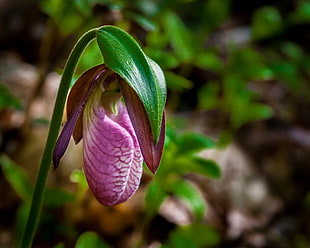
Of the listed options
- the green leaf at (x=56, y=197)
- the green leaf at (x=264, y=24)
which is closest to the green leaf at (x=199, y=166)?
the green leaf at (x=56, y=197)

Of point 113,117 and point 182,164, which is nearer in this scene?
point 113,117

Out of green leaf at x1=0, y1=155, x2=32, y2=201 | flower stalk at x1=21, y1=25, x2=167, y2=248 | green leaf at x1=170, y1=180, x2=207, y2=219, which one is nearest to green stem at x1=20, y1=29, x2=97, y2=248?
flower stalk at x1=21, y1=25, x2=167, y2=248

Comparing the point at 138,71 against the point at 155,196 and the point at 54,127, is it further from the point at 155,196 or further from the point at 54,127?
the point at 155,196

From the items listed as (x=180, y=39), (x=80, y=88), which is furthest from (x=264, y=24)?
(x=80, y=88)

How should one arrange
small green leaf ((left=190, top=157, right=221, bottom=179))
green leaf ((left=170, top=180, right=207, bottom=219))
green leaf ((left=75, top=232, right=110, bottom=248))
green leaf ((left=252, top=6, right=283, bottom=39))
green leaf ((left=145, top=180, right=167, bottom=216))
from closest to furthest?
green leaf ((left=75, top=232, right=110, bottom=248)) → small green leaf ((left=190, top=157, right=221, bottom=179)) → green leaf ((left=145, top=180, right=167, bottom=216)) → green leaf ((left=170, top=180, right=207, bottom=219)) → green leaf ((left=252, top=6, right=283, bottom=39))

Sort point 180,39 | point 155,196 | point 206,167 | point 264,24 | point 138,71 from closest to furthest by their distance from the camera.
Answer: point 138,71 → point 206,167 → point 155,196 → point 180,39 → point 264,24

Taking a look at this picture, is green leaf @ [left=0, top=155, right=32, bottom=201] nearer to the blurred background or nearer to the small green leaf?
the blurred background

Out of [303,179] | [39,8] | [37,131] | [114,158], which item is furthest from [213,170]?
[39,8]
